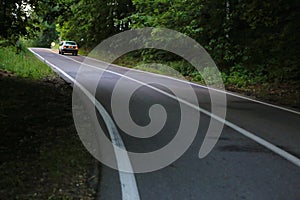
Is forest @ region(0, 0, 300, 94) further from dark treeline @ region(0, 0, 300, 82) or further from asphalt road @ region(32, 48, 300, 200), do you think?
asphalt road @ region(32, 48, 300, 200)

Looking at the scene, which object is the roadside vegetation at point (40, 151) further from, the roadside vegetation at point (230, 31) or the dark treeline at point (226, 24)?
the roadside vegetation at point (230, 31)

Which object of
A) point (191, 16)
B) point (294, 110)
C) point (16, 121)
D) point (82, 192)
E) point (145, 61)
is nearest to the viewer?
point (82, 192)

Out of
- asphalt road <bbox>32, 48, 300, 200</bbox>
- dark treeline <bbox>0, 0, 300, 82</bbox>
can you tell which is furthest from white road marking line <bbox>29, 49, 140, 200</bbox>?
dark treeline <bbox>0, 0, 300, 82</bbox>

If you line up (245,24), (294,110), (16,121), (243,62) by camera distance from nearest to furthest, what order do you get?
(16,121), (294,110), (243,62), (245,24)

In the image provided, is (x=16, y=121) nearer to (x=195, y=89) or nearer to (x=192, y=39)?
(x=195, y=89)

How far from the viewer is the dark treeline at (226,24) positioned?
15.5 metres

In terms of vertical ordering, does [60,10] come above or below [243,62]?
above

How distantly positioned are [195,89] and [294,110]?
486 centimetres

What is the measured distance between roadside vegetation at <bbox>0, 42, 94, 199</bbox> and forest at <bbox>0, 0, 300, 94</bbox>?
468 centimetres

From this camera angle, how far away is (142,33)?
98.9ft

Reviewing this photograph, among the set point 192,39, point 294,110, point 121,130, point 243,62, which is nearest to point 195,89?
point 294,110

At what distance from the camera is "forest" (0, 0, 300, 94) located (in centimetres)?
1555

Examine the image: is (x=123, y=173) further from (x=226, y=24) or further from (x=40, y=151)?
(x=226, y=24)

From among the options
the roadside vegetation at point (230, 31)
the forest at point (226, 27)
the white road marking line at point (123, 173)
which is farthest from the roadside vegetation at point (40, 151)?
the roadside vegetation at point (230, 31)
